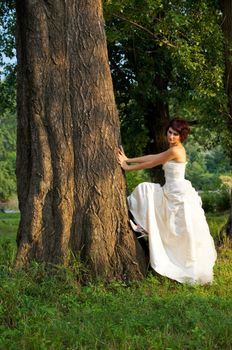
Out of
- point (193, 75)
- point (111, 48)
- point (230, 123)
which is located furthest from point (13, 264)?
point (111, 48)

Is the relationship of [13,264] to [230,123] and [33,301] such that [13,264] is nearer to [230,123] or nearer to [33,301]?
[33,301]

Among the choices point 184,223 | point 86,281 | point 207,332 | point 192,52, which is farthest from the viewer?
point 192,52

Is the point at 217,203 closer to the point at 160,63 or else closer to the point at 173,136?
the point at 160,63

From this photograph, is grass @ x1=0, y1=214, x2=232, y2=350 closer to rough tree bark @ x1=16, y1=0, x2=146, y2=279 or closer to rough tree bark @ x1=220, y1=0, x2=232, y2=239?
rough tree bark @ x1=16, y1=0, x2=146, y2=279

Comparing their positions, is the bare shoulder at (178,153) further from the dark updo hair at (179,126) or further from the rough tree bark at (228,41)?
the rough tree bark at (228,41)

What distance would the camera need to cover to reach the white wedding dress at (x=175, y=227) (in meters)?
7.52

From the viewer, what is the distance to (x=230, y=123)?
13.5m

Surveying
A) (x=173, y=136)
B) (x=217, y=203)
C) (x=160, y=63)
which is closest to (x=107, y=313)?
(x=173, y=136)

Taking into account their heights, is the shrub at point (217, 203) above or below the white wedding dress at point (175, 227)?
below

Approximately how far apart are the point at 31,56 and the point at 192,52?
5.88m

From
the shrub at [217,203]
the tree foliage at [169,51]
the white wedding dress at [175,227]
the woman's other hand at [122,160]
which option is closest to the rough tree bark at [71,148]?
the woman's other hand at [122,160]

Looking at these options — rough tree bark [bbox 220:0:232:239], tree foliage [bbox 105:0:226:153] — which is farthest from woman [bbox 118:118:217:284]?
rough tree bark [bbox 220:0:232:239]

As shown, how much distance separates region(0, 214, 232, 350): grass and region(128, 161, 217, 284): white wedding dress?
211mm

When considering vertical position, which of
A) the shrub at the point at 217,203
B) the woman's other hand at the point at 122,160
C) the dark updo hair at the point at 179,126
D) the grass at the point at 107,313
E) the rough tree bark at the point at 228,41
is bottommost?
the shrub at the point at 217,203
